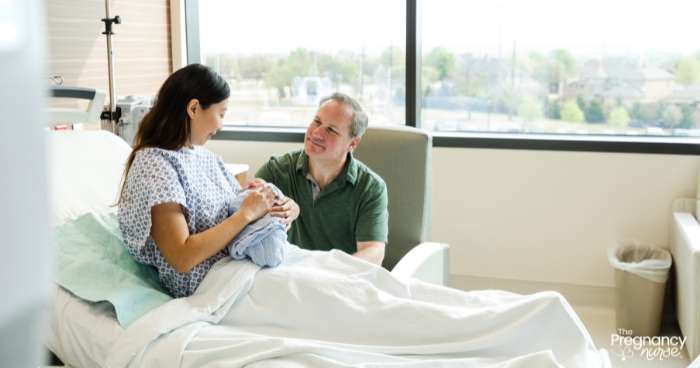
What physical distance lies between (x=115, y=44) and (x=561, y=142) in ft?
6.63

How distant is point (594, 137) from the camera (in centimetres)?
347

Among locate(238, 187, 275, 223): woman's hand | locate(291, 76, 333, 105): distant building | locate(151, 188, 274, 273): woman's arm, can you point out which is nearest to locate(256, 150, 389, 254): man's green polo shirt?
locate(238, 187, 275, 223): woman's hand

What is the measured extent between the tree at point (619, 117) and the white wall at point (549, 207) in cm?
19

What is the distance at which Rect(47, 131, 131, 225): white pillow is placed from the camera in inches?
82.4

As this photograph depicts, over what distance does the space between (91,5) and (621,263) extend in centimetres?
242

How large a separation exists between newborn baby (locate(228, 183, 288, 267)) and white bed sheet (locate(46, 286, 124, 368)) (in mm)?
307

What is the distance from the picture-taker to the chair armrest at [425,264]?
222 centimetres

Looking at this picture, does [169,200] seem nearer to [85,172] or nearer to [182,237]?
[182,237]

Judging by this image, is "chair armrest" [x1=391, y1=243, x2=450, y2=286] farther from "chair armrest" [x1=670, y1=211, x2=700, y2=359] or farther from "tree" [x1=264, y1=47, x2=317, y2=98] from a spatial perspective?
"tree" [x1=264, y1=47, x2=317, y2=98]

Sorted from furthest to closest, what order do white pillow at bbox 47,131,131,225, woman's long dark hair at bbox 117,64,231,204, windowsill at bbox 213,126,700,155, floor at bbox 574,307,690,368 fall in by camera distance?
windowsill at bbox 213,126,700,155, floor at bbox 574,307,690,368, white pillow at bbox 47,131,131,225, woman's long dark hair at bbox 117,64,231,204

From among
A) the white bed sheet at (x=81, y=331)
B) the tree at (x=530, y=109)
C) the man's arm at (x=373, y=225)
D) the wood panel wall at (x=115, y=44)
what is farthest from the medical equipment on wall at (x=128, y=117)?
the tree at (x=530, y=109)

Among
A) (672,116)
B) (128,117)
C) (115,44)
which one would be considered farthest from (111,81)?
(672,116)

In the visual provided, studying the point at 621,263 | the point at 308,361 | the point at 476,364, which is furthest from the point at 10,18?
the point at 621,263

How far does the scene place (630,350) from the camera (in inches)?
118
